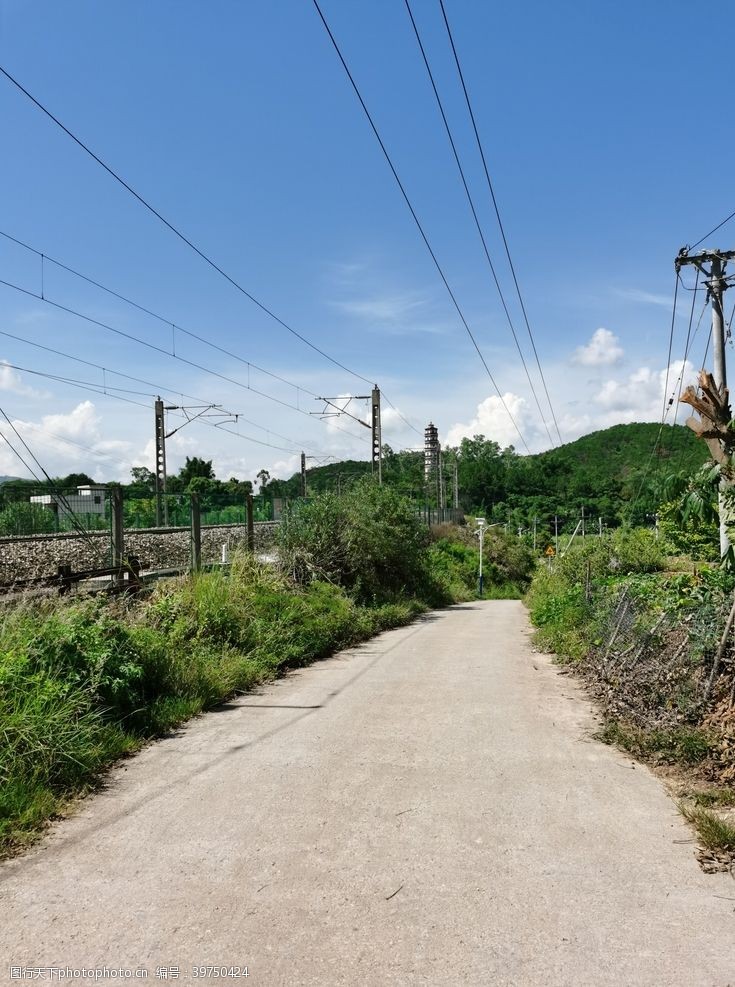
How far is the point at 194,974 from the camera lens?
3.56 metres

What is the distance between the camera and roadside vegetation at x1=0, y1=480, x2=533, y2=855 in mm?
6098

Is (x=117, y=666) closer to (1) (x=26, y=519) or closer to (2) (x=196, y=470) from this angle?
(1) (x=26, y=519)

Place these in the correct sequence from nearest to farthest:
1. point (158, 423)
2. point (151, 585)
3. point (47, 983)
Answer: point (47, 983) → point (151, 585) → point (158, 423)

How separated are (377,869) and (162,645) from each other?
222 inches

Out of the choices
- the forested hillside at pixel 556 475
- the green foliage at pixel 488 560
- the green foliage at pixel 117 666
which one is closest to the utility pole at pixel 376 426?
the green foliage at pixel 488 560

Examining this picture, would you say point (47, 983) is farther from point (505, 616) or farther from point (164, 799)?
point (505, 616)

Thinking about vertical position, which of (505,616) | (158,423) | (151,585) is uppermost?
(158,423)

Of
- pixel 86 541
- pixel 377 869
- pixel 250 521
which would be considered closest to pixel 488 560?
pixel 250 521

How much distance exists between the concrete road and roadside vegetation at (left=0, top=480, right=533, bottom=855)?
1.23ft

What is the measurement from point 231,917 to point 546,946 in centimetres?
163

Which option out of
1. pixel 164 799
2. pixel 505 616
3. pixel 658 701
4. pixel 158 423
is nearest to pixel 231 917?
pixel 164 799

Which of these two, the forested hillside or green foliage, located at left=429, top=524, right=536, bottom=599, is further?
the forested hillside

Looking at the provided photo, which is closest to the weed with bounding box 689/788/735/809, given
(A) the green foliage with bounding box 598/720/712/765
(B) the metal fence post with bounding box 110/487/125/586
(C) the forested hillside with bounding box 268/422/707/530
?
(A) the green foliage with bounding box 598/720/712/765

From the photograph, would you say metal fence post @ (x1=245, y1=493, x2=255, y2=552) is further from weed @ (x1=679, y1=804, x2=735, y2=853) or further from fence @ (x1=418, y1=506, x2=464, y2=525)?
fence @ (x1=418, y1=506, x2=464, y2=525)
